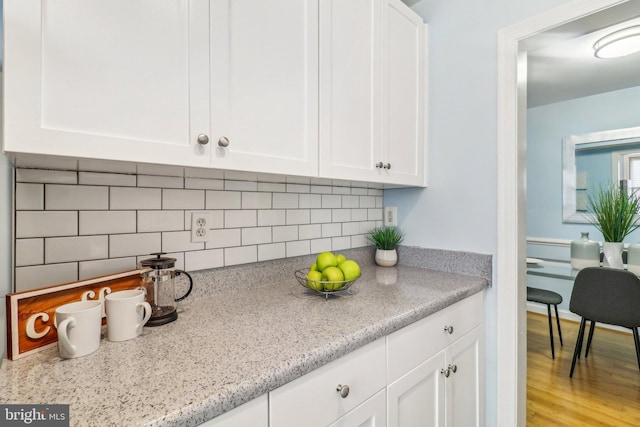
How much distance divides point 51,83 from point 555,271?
3.80 meters

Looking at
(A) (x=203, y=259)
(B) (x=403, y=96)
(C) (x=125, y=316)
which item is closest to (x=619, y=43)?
(B) (x=403, y=96)

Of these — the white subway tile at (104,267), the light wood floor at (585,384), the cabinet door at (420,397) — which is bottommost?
the light wood floor at (585,384)

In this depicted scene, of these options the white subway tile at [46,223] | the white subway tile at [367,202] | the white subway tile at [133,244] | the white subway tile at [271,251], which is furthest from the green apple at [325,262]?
the white subway tile at [46,223]

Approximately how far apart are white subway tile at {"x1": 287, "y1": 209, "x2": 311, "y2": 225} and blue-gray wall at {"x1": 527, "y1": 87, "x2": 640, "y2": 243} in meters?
3.54

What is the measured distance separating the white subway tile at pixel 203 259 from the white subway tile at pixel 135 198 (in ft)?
0.67

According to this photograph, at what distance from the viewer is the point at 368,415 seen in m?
0.87

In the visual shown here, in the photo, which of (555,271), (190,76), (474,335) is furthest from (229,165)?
(555,271)

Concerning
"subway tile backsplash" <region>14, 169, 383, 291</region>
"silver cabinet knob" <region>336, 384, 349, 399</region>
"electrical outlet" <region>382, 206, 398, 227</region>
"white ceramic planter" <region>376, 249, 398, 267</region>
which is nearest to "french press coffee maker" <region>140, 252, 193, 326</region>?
"subway tile backsplash" <region>14, 169, 383, 291</region>

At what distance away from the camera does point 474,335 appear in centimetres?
139

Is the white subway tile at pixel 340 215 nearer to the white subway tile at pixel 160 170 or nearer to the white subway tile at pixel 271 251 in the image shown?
the white subway tile at pixel 271 251

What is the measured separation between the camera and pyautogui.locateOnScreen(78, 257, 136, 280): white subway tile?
91cm

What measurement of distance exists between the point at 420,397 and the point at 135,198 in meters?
1.16

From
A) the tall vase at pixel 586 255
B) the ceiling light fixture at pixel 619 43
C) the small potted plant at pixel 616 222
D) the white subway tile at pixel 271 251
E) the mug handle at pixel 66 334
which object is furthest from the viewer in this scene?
the tall vase at pixel 586 255

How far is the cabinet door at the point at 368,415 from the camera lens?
2.67 ft
